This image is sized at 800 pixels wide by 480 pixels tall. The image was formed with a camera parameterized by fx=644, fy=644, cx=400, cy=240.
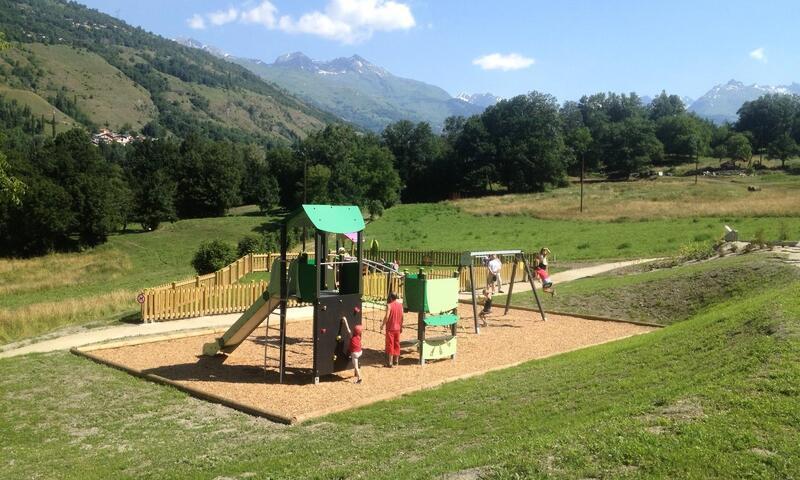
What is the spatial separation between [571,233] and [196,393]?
41.8 m

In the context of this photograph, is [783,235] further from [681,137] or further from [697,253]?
[681,137]

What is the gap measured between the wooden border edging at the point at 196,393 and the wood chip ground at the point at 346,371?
150 mm

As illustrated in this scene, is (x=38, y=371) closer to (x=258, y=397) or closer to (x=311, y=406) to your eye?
(x=258, y=397)

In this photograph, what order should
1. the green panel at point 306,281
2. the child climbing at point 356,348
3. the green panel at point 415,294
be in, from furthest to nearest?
1. the green panel at point 415,294
2. the green panel at point 306,281
3. the child climbing at point 356,348

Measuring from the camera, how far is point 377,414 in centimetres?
1055

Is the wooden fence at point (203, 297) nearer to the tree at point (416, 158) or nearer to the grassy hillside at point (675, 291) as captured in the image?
the grassy hillside at point (675, 291)

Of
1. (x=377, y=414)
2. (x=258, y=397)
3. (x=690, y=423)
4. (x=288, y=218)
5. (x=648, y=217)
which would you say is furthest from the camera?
(x=648, y=217)

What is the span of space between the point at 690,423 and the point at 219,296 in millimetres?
19582

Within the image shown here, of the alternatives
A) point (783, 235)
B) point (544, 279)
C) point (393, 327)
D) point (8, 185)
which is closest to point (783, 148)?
point (783, 235)

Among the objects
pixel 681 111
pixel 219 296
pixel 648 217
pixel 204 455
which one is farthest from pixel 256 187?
pixel 681 111

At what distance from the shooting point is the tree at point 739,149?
362 ft

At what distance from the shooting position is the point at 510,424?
892 centimetres

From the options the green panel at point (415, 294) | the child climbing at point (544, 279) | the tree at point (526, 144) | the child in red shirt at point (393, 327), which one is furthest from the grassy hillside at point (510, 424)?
the tree at point (526, 144)

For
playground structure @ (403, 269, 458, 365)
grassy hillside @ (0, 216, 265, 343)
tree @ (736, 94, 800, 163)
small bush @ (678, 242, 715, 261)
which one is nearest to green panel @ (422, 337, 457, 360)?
playground structure @ (403, 269, 458, 365)
